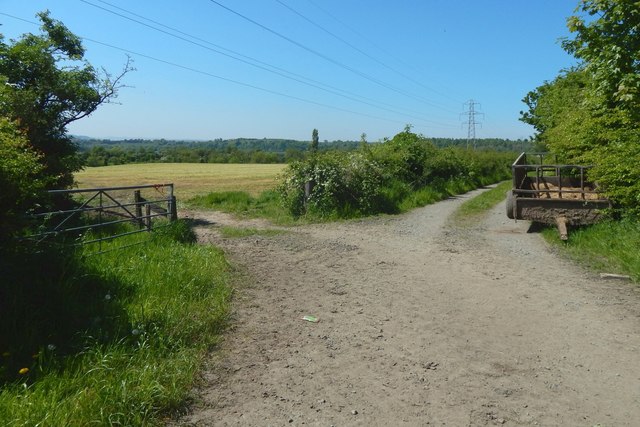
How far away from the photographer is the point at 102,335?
4.55m

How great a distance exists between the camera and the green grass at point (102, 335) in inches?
135

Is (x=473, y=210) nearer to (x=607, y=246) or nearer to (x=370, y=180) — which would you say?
(x=370, y=180)

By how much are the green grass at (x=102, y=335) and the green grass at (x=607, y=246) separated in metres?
6.02

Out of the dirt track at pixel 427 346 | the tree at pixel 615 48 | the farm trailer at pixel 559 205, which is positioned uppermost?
the tree at pixel 615 48

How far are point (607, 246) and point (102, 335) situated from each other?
8.18 metres

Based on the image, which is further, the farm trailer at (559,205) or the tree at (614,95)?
the farm trailer at (559,205)

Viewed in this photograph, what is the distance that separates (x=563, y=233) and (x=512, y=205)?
175 centimetres

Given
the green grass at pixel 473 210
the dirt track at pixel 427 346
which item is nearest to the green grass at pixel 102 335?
the dirt track at pixel 427 346

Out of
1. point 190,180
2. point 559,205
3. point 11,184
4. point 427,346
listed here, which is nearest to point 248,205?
point 559,205

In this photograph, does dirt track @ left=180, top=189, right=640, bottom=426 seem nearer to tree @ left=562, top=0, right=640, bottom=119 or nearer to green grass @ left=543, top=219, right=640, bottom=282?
green grass @ left=543, top=219, right=640, bottom=282

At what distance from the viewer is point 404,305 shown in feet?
20.3

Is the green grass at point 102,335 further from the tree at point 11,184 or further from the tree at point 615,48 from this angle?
the tree at point 615,48

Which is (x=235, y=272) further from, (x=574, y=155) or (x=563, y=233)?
(x=574, y=155)

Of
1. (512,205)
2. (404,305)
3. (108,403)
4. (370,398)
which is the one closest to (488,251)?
(512,205)
